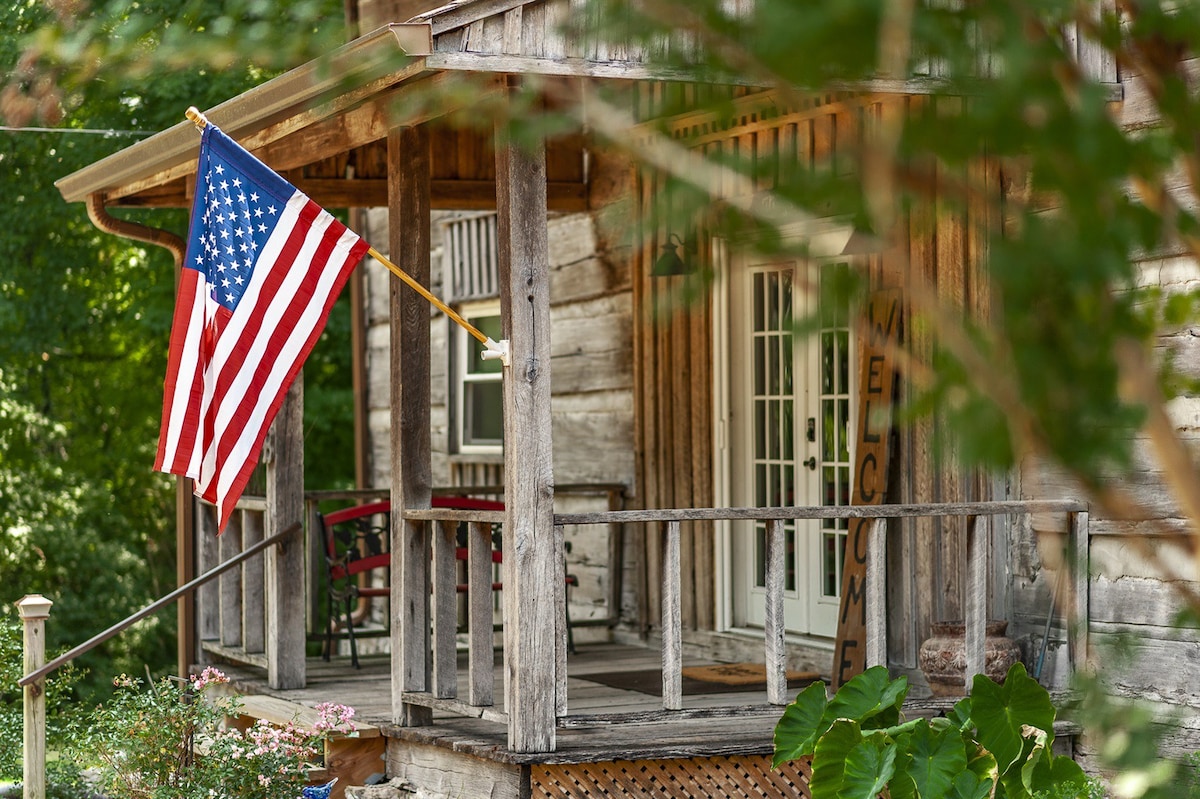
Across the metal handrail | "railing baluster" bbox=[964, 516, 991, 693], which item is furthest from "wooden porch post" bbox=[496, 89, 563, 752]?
the metal handrail

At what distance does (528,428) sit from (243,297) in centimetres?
118

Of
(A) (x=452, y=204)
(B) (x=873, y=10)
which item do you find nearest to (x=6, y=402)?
(A) (x=452, y=204)

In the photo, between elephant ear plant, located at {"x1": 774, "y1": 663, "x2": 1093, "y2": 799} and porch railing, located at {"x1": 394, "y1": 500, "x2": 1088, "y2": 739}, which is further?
porch railing, located at {"x1": 394, "y1": 500, "x2": 1088, "y2": 739}

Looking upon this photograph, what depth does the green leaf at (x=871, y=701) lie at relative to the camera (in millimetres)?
5332

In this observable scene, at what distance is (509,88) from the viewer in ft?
17.4

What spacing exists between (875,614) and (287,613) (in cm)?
311

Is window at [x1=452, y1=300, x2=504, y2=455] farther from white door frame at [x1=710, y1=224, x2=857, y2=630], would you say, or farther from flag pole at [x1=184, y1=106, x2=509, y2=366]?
flag pole at [x1=184, y1=106, x2=509, y2=366]

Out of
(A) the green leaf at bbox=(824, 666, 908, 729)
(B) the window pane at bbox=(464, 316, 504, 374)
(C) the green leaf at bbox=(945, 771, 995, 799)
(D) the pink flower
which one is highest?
(B) the window pane at bbox=(464, 316, 504, 374)

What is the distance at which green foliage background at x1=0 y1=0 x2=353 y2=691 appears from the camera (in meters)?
13.9

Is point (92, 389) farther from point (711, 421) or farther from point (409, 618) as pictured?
point (409, 618)

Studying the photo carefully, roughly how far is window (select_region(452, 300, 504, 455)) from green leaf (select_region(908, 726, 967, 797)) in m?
5.61

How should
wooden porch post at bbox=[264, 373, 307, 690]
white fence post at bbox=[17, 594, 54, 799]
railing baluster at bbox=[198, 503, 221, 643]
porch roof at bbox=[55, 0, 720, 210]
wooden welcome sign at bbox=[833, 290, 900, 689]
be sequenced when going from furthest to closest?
railing baluster at bbox=[198, 503, 221, 643] < wooden porch post at bbox=[264, 373, 307, 690] < wooden welcome sign at bbox=[833, 290, 900, 689] < white fence post at bbox=[17, 594, 54, 799] < porch roof at bbox=[55, 0, 720, 210]

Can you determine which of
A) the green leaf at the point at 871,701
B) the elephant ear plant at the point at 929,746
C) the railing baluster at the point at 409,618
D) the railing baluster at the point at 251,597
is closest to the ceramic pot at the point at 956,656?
the elephant ear plant at the point at 929,746

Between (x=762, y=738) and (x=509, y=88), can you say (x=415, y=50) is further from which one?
(x=762, y=738)
